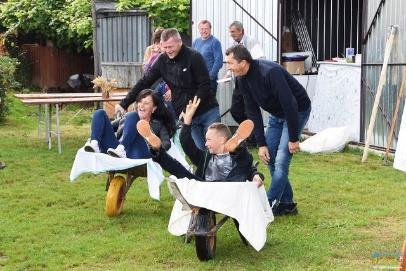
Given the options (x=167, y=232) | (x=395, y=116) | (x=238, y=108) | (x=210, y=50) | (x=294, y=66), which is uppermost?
(x=210, y=50)

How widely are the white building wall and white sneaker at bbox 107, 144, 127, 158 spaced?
4.95m

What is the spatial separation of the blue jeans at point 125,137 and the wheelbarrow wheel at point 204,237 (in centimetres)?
178

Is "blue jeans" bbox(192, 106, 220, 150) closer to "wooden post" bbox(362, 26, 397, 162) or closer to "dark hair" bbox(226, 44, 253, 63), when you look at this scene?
"dark hair" bbox(226, 44, 253, 63)

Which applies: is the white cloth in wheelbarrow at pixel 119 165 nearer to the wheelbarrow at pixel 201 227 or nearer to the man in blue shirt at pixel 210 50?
the wheelbarrow at pixel 201 227

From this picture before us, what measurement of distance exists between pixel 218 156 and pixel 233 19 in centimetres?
659

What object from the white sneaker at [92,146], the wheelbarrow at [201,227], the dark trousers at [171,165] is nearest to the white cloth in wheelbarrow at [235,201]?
the wheelbarrow at [201,227]

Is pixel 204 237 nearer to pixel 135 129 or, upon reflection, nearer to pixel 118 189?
pixel 118 189

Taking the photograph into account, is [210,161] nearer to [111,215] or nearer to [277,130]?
[277,130]

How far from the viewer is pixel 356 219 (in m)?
6.84

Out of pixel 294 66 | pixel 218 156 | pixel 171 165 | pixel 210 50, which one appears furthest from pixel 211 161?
pixel 294 66

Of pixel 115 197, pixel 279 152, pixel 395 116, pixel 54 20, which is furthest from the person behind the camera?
pixel 54 20

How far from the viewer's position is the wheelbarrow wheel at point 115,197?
23.2ft

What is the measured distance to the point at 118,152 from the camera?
23.3 feet

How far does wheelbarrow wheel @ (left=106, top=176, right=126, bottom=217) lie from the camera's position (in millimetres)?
7066
